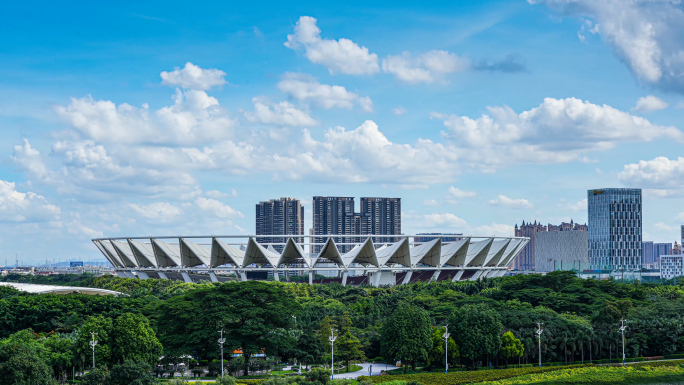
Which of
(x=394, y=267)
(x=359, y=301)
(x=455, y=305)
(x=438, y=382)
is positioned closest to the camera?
(x=438, y=382)

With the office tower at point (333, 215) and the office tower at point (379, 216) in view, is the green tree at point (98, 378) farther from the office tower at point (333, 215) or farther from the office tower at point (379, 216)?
the office tower at point (379, 216)

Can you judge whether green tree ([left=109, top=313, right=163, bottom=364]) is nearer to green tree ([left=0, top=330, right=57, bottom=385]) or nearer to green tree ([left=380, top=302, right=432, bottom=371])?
green tree ([left=0, top=330, right=57, bottom=385])

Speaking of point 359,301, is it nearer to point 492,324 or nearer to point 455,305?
point 455,305

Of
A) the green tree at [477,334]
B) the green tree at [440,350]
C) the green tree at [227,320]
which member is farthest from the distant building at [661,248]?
the green tree at [227,320]

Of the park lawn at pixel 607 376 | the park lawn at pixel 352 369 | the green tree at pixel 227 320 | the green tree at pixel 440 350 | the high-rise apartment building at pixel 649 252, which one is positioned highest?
the high-rise apartment building at pixel 649 252

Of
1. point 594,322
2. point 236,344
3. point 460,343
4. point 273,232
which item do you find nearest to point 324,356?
point 236,344

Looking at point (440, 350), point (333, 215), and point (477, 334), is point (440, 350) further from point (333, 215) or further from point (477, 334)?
point (333, 215)
